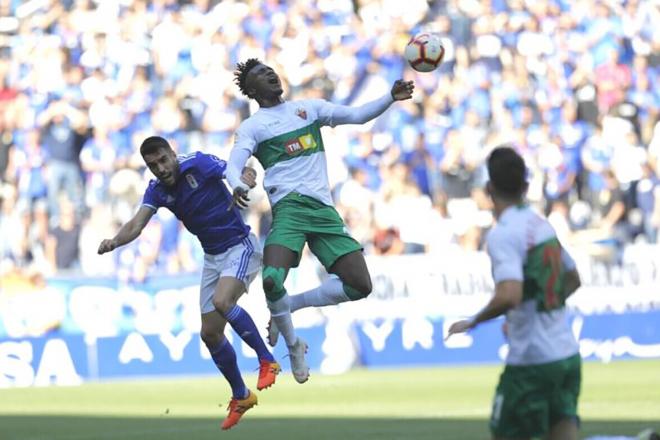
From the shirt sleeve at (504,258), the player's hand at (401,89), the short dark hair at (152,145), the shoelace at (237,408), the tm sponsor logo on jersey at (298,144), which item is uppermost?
the player's hand at (401,89)

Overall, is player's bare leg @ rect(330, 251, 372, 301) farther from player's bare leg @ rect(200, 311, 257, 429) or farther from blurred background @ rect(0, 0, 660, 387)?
blurred background @ rect(0, 0, 660, 387)

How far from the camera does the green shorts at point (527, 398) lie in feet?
24.9

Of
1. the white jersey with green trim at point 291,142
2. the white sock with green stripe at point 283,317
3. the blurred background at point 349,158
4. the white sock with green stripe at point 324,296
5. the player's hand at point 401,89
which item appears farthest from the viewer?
the blurred background at point 349,158

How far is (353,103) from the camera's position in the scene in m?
Answer: 24.2

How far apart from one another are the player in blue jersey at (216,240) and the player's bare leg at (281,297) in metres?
0.19

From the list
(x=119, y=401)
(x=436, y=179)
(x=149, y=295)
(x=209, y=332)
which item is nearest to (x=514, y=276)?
(x=209, y=332)

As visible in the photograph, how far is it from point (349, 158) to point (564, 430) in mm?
15729

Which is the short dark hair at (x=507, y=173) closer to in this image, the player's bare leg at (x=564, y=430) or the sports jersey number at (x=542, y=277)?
the sports jersey number at (x=542, y=277)

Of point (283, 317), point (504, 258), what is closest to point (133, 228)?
point (283, 317)

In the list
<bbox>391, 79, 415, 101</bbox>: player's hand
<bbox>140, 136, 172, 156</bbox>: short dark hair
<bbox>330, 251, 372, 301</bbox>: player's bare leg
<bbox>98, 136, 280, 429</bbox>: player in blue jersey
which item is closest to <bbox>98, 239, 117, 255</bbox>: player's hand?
<bbox>98, 136, 280, 429</bbox>: player in blue jersey

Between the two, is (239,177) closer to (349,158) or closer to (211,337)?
(211,337)

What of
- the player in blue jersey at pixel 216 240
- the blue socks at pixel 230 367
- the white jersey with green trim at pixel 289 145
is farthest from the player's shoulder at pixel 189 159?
the blue socks at pixel 230 367

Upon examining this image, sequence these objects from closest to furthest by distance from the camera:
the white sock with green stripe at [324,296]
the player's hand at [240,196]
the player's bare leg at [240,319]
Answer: the player's hand at [240,196], the player's bare leg at [240,319], the white sock with green stripe at [324,296]

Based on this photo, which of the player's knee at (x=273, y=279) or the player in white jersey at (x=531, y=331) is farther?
the player's knee at (x=273, y=279)
